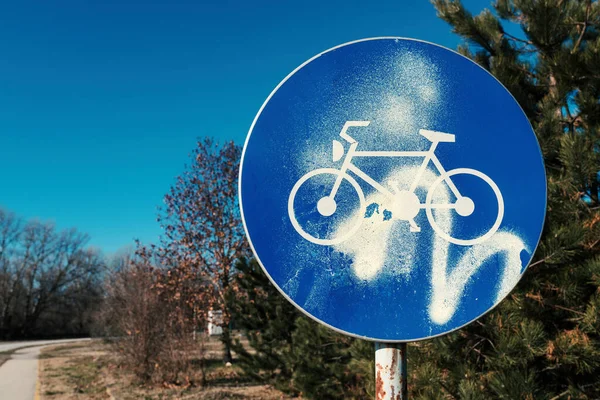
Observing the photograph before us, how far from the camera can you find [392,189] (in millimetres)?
1259

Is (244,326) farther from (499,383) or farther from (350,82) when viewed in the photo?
(350,82)

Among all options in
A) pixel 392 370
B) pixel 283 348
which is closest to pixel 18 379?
pixel 283 348

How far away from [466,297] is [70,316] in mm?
66518

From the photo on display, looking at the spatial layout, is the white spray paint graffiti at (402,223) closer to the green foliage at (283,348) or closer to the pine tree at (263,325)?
the green foliage at (283,348)

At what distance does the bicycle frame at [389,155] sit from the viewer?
49.4 inches

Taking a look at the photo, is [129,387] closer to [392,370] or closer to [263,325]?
[263,325]

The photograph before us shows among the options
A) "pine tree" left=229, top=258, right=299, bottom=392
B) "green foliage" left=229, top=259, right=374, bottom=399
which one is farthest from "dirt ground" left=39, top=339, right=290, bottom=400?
"green foliage" left=229, top=259, right=374, bottom=399

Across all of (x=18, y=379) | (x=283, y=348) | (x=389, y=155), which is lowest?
(x=18, y=379)

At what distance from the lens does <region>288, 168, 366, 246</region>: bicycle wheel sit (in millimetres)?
1228

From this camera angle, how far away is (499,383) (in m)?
2.78

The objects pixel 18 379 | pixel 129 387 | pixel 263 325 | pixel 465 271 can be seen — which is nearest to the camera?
pixel 465 271

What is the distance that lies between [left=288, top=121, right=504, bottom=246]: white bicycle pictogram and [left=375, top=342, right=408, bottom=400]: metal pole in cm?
29

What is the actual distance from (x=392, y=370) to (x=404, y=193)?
430 millimetres

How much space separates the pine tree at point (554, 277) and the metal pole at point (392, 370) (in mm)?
1452
